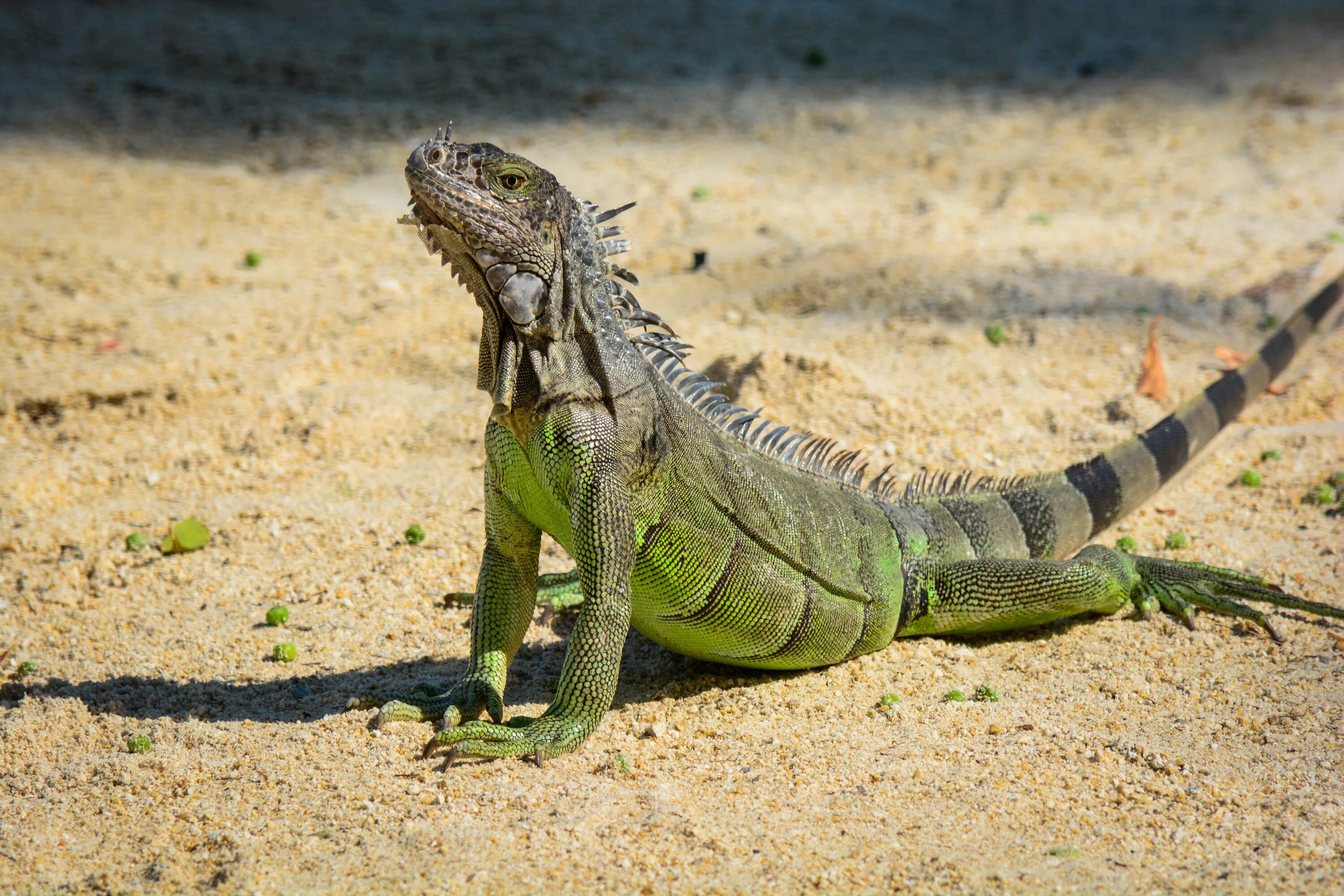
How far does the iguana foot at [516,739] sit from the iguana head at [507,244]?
977 millimetres

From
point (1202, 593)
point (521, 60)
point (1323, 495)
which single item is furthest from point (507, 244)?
point (521, 60)

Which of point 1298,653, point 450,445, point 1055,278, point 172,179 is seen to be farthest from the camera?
point 172,179

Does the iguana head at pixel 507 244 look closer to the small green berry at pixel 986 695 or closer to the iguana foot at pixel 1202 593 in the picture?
the small green berry at pixel 986 695

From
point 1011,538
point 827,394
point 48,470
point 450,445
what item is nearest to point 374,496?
point 450,445

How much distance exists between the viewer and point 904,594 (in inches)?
173

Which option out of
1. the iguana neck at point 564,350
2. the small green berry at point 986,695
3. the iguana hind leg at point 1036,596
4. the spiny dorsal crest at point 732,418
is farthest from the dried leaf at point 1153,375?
the iguana neck at point 564,350

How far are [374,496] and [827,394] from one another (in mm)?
2278

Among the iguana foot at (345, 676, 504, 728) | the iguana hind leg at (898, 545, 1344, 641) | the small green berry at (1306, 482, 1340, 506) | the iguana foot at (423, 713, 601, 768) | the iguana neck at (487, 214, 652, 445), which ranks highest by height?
the iguana neck at (487, 214, 652, 445)

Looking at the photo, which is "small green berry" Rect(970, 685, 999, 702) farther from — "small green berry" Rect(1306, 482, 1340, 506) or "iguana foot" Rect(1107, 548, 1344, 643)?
"small green berry" Rect(1306, 482, 1340, 506)

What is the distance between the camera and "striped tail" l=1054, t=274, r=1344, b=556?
5020mm

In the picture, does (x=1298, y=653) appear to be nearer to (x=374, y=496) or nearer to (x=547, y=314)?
(x=547, y=314)

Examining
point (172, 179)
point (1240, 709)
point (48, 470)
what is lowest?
point (48, 470)

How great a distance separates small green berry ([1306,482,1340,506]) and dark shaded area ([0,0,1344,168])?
19.1ft

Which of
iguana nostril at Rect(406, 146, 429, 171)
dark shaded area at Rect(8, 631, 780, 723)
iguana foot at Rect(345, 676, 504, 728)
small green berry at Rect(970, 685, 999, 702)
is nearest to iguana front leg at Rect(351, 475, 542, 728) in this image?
iguana foot at Rect(345, 676, 504, 728)
